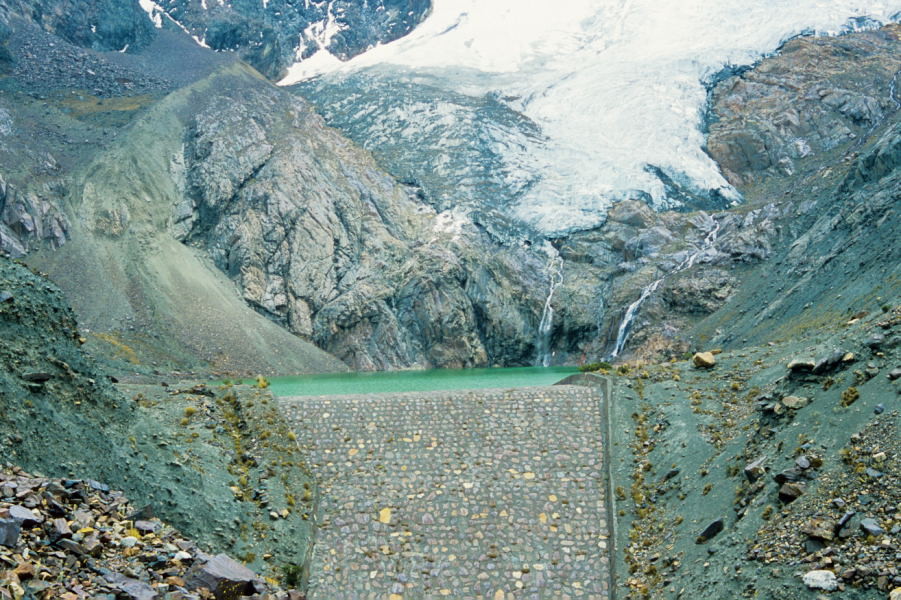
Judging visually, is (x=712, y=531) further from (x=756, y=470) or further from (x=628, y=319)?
(x=628, y=319)

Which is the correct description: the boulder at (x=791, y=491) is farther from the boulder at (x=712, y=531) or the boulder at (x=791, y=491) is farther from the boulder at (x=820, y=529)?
the boulder at (x=712, y=531)

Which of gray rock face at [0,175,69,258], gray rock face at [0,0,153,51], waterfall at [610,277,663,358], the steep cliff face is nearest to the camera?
the steep cliff face

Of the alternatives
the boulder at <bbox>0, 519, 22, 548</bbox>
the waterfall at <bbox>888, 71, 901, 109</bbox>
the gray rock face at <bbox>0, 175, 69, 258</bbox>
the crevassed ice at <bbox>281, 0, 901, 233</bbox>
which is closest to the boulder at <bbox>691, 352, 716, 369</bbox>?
the boulder at <bbox>0, 519, 22, 548</bbox>

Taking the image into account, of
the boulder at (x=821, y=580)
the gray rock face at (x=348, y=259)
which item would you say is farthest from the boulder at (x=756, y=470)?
the gray rock face at (x=348, y=259)


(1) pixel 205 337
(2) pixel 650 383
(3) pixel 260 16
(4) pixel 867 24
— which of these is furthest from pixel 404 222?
(3) pixel 260 16

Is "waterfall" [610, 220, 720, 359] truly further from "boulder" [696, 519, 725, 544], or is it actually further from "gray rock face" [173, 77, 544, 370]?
"boulder" [696, 519, 725, 544]
